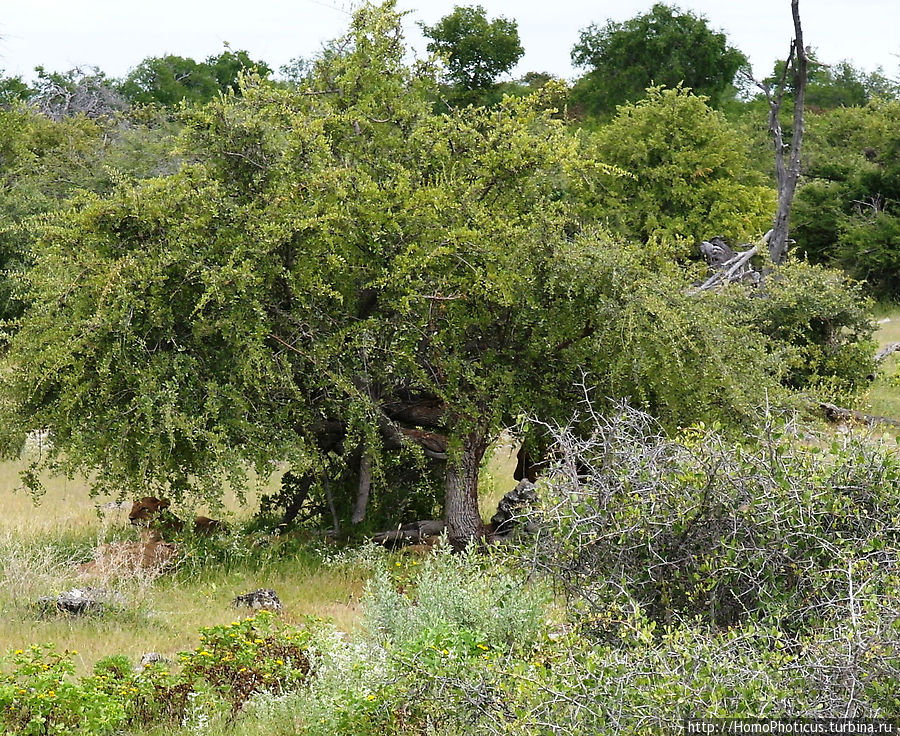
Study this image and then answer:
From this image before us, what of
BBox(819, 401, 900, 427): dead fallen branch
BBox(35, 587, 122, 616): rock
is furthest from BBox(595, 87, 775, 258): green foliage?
BBox(35, 587, 122, 616): rock

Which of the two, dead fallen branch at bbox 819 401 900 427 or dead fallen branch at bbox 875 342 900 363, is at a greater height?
dead fallen branch at bbox 875 342 900 363

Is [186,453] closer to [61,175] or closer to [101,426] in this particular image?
[101,426]

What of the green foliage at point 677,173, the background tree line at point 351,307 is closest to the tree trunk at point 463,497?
the background tree line at point 351,307

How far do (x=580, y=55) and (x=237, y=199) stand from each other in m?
Result: 53.6

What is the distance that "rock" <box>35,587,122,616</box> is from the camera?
25.9 ft

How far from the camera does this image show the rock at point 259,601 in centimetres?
835

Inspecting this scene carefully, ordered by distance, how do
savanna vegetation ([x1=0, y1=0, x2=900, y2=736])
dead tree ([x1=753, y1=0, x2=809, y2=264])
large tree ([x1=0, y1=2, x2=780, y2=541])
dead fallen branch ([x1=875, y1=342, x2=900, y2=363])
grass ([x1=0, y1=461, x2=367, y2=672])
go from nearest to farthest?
savanna vegetation ([x1=0, y1=0, x2=900, y2=736]) < grass ([x1=0, y1=461, x2=367, y2=672]) < large tree ([x1=0, y1=2, x2=780, y2=541]) < dead tree ([x1=753, y1=0, x2=809, y2=264]) < dead fallen branch ([x1=875, y1=342, x2=900, y2=363])

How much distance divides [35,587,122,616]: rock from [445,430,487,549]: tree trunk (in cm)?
353

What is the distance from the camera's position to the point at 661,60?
184 feet

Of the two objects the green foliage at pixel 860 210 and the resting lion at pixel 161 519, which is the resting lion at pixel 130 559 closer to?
the resting lion at pixel 161 519

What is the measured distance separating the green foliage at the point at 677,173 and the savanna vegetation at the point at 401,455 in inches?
733

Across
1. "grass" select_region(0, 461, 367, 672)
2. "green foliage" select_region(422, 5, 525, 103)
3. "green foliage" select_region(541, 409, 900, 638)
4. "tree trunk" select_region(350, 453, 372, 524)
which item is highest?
"green foliage" select_region(422, 5, 525, 103)

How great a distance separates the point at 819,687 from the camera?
4324 millimetres

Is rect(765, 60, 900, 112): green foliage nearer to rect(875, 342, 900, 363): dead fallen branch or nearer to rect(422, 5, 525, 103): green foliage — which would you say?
rect(422, 5, 525, 103): green foliage
